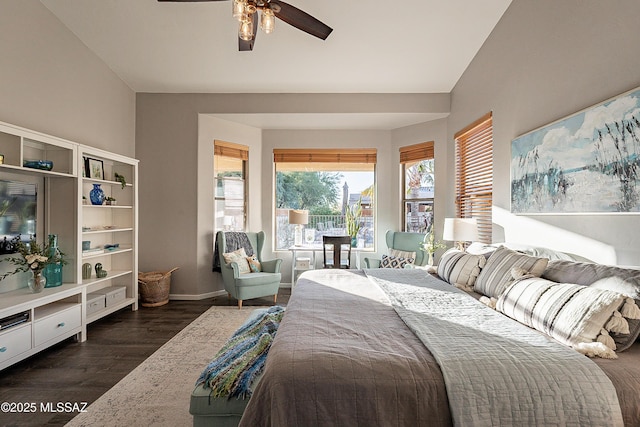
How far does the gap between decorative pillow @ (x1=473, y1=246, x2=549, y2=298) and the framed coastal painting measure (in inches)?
17.3

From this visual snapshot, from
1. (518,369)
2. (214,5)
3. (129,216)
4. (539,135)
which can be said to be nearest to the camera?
(518,369)

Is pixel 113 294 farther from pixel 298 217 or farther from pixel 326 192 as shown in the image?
pixel 326 192

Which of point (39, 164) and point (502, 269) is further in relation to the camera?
point (39, 164)

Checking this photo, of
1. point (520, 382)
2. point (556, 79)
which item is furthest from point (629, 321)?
point (556, 79)

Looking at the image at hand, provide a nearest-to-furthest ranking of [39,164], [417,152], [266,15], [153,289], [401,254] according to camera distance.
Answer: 1. [266,15]
2. [39,164]
3. [153,289]
4. [401,254]
5. [417,152]

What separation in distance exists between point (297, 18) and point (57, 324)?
10.4 feet

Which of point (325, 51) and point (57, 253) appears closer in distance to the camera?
point (57, 253)

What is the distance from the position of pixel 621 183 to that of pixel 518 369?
1.26 m

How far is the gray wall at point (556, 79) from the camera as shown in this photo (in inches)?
71.4

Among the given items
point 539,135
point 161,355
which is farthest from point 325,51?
point 161,355

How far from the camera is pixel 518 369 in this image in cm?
125

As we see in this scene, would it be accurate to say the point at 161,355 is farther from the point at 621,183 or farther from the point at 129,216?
the point at 621,183

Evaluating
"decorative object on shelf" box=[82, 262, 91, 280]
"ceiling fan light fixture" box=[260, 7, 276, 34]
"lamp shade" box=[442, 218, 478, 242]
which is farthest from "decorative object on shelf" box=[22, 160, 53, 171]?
"lamp shade" box=[442, 218, 478, 242]

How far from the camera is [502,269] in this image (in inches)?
87.0
